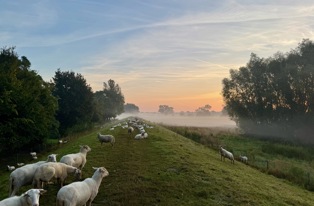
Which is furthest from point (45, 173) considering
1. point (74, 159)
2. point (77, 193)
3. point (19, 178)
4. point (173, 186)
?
point (173, 186)

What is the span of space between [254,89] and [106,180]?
63976mm

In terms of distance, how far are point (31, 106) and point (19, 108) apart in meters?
1.89

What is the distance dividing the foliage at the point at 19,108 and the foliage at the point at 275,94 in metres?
47.5

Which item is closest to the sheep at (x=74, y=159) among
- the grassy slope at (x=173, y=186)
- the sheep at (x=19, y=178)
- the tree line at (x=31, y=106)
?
the grassy slope at (x=173, y=186)

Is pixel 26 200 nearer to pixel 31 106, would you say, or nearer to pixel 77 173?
pixel 77 173

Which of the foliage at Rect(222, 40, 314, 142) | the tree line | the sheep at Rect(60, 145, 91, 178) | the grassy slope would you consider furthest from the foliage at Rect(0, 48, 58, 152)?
the foliage at Rect(222, 40, 314, 142)

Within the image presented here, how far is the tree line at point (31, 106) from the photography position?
40.1 m

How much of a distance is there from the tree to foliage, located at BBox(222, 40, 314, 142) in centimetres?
3662

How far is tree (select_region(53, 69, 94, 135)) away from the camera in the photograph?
252 feet

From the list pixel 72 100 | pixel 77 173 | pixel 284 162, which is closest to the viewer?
pixel 77 173

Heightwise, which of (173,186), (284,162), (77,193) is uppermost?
(77,193)

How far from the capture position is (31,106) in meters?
45.2

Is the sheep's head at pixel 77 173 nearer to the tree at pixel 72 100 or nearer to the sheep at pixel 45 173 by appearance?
the sheep at pixel 45 173

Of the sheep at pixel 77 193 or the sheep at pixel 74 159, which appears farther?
the sheep at pixel 74 159
